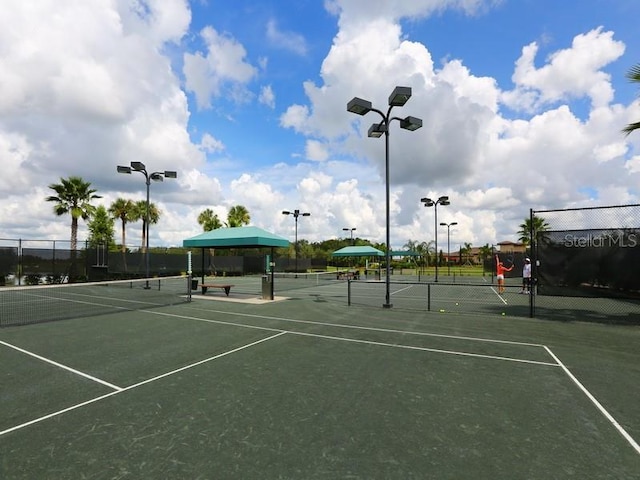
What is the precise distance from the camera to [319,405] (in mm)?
4484

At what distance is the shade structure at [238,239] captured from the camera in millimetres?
16531

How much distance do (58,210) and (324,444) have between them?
3609 centimetres

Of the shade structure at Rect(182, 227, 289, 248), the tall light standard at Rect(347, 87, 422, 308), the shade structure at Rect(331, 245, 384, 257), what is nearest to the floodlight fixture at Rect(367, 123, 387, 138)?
the tall light standard at Rect(347, 87, 422, 308)

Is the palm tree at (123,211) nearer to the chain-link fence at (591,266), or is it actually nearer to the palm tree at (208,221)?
the palm tree at (208,221)

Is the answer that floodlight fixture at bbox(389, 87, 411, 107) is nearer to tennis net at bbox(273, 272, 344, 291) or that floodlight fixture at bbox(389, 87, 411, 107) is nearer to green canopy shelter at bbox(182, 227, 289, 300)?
green canopy shelter at bbox(182, 227, 289, 300)

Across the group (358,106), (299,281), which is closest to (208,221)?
(299,281)

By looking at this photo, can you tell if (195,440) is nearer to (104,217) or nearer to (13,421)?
(13,421)

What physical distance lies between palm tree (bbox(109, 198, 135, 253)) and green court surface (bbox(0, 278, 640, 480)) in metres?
42.7
